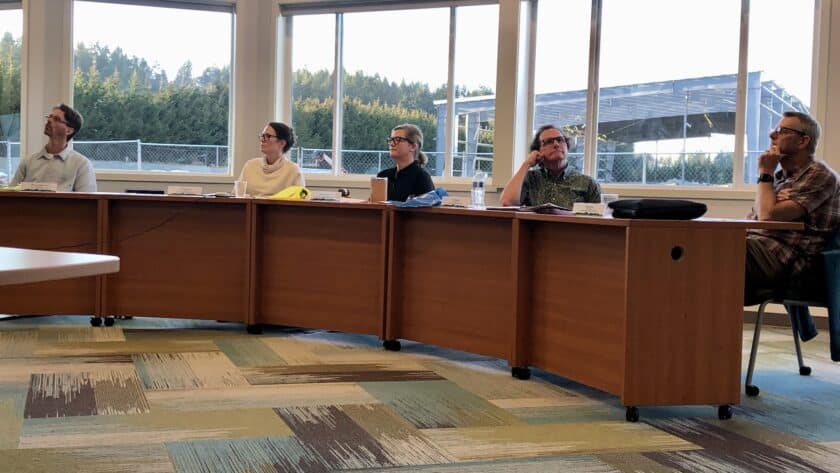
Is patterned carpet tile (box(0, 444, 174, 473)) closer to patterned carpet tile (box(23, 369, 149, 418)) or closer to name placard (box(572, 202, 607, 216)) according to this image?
patterned carpet tile (box(23, 369, 149, 418))

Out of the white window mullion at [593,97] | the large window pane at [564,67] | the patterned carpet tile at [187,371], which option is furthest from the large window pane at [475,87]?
the patterned carpet tile at [187,371]

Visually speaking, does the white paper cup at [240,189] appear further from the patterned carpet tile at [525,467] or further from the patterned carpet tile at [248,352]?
the patterned carpet tile at [525,467]

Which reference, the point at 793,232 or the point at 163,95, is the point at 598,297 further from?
the point at 163,95

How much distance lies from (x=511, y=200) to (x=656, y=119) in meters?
2.26

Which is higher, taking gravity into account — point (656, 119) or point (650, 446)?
point (656, 119)

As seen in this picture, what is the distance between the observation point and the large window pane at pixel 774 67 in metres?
5.67

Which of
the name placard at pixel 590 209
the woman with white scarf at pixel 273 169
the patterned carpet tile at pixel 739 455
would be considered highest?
the woman with white scarf at pixel 273 169

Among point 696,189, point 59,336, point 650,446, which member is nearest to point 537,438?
point 650,446

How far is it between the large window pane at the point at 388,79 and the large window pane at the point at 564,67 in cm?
78

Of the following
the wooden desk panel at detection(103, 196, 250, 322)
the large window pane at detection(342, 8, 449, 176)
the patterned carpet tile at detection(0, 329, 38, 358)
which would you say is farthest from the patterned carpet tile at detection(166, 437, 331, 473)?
the large window pane at detection(342, 8, 449, 176)

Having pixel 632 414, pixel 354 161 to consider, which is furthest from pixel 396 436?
pixel 354 161

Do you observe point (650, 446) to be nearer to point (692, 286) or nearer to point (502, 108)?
point (692, 286)

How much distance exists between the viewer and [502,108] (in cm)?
636

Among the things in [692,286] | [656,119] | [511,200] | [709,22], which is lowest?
[692,286]
